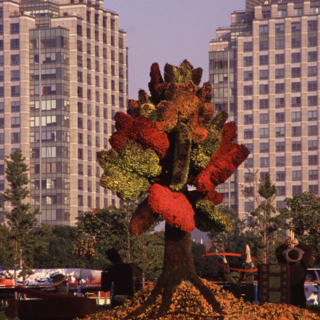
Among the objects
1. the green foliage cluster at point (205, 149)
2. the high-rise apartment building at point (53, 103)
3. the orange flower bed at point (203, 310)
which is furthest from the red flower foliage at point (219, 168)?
the high-rise apartment building at point (53, 103)

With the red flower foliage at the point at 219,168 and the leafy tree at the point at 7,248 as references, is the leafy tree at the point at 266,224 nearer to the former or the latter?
the leafy tree at the point at 7,248

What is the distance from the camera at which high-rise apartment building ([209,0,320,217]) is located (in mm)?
136000

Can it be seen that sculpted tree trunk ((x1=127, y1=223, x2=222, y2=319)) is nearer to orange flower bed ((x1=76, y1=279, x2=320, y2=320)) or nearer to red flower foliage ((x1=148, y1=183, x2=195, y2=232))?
orange flower bed ((x1=76, y1=279, x2=320, y2=320))

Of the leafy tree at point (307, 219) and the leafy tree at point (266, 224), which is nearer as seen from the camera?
the leafy tree at point (266, 224)

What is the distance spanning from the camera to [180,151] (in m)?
20.7

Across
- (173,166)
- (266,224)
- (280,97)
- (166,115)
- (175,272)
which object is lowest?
(175,272)

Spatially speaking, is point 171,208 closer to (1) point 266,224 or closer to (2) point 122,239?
(1) point 266,224

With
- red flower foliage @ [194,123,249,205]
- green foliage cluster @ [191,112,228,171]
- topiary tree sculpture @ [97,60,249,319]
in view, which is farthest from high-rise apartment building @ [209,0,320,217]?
green foliage cluster @ [191,112,228,171]

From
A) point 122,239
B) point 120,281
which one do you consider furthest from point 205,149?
point 122,239

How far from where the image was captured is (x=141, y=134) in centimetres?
2081

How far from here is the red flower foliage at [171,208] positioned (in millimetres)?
20000

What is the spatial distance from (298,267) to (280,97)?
395 ft

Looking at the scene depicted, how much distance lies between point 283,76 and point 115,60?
3830 centimetres

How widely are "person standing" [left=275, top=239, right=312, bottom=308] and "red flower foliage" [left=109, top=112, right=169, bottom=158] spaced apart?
575cm
